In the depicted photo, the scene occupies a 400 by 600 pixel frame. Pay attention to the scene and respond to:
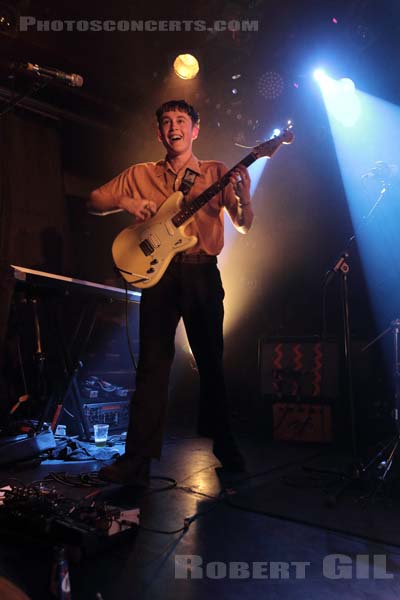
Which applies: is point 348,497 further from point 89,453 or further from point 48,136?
point 48,136

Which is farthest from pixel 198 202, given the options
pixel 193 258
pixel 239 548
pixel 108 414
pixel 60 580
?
pixel 108 414

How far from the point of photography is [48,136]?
4617 mm

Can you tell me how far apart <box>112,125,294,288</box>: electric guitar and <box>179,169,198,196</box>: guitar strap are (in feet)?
0.21

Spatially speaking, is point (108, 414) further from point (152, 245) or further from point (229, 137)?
point (229, 137)

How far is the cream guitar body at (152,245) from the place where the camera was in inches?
88.0

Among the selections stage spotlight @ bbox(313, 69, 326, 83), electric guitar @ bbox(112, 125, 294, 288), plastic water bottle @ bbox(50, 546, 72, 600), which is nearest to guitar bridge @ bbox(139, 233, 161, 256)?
electric guitar @ bbox(112, 125, 294, 288)

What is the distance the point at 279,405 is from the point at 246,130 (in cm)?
283

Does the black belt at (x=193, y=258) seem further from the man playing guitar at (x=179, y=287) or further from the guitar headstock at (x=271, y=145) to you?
the guitar headstock at (x=271, y=145)

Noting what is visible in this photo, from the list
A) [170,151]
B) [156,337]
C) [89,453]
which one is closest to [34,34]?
[170,151]

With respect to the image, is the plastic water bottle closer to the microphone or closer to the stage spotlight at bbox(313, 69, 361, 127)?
the microphone

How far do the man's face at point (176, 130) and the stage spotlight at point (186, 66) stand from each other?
215 cm

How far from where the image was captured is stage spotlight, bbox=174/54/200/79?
13.9 ft

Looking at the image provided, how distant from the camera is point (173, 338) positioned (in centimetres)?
231

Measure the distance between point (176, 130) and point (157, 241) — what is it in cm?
67
